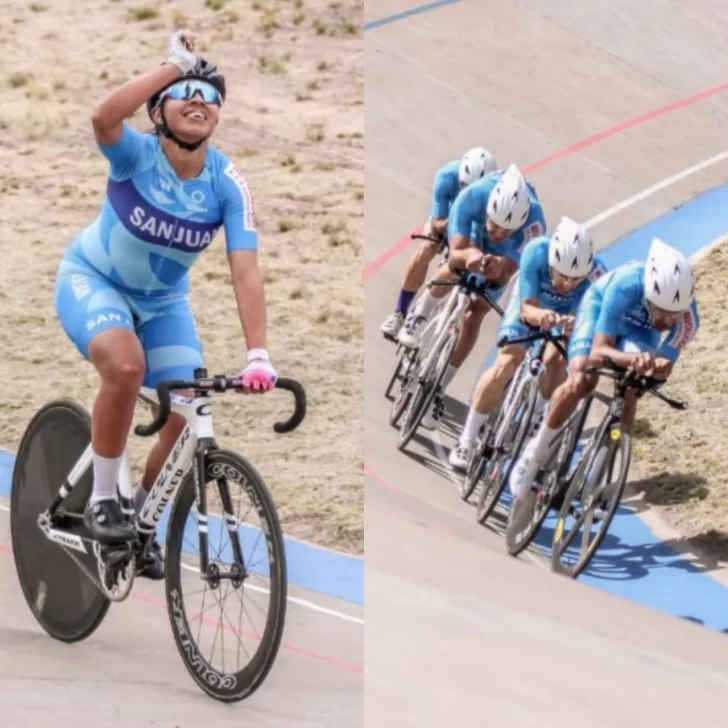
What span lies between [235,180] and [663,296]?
3.11 metres

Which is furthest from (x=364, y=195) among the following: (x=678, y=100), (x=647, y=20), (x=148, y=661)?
(x=148, y=661)

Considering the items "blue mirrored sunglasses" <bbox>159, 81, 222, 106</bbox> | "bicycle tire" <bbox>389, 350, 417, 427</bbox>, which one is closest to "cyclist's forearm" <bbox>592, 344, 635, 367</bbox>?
"bicycle tire" <bbox>389, 350, 417, 427</bbox>

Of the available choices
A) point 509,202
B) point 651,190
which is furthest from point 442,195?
point 651,190

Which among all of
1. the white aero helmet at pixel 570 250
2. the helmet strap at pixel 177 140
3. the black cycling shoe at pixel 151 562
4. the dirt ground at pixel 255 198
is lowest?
the dirt ground at pixel 255 198

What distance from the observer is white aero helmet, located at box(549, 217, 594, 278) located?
25.5 feet

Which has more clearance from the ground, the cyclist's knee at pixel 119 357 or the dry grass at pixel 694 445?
the cyclist's knee at pixel 119 357

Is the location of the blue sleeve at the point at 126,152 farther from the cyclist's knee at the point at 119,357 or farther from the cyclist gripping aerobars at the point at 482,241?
the cyclist gripping aerobars at the point at 482,241

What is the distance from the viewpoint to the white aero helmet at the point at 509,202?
27.2ft

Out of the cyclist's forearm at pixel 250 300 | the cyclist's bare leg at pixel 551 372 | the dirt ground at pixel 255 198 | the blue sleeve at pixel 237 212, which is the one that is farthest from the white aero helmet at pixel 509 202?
the cyclist's forearm at pixel 250 300

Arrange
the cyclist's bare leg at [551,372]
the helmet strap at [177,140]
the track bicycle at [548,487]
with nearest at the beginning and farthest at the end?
1. the helmet strap at [177,140]
2. the track bicycle at [548,487]
3. the cyclist's bare leg at [551,372]

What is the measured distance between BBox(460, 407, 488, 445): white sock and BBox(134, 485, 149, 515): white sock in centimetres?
370

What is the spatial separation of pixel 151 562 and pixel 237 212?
3.37ft

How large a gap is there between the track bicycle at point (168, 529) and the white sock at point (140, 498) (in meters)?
0.02

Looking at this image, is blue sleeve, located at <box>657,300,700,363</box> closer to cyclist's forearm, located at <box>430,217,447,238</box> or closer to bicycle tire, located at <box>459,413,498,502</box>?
bicycle tire, located at <box>459,413,498,502</box>
